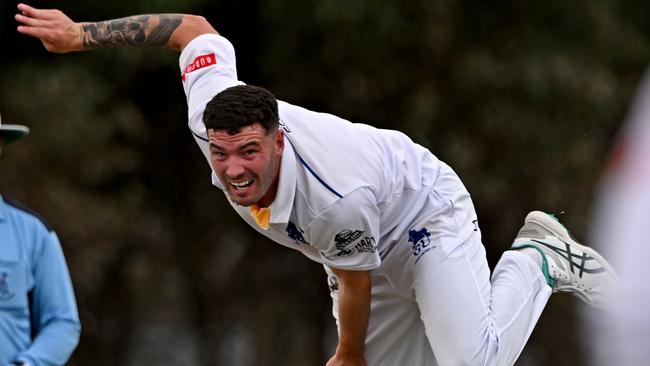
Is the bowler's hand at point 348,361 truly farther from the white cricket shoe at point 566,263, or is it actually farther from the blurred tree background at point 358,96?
the blurred tree background at point 358,96

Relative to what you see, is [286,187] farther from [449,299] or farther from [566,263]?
[566,263]

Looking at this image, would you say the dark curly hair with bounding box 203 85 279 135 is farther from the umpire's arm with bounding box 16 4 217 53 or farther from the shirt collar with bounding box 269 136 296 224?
the umpire's arm with bounding box 16 4 217 53

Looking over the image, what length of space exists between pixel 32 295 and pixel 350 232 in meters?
1.54

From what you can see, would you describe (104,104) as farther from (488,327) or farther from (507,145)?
(488,327)

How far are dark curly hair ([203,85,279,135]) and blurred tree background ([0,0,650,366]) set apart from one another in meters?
6.35

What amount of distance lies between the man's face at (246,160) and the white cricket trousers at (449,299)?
0.99 metres

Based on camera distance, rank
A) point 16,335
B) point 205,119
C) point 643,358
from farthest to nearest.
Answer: point 205,119, point 16,335, point 643,358

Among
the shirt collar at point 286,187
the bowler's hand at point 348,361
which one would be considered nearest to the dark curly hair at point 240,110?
the shirt collar at point 286,187

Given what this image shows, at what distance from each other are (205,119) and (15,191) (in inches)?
326

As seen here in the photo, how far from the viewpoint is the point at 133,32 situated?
21.5 ft

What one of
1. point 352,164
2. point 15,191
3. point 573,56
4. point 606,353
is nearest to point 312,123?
point 352,164

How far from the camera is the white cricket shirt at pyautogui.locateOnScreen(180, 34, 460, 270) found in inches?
227

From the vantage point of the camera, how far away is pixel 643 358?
2.78 m

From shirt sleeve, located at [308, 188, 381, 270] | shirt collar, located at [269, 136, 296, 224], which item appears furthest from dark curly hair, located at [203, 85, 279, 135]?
shirt sleeve, located at [308, 188, 381, 270]
